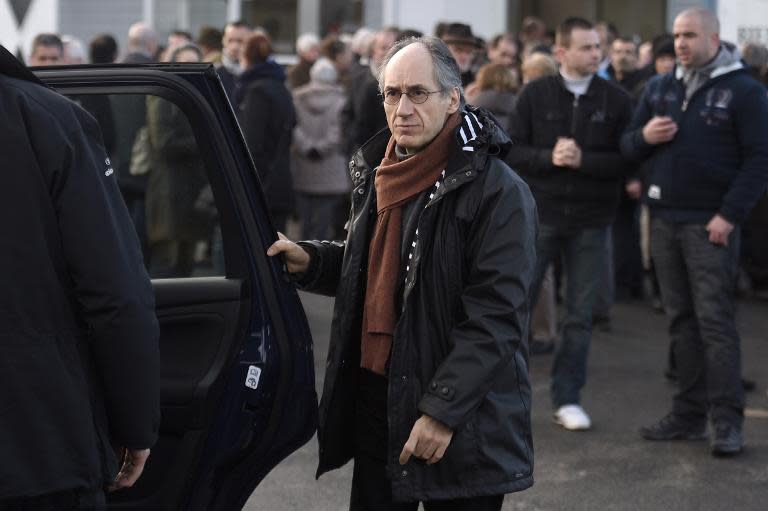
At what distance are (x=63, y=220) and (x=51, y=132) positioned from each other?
16 cm

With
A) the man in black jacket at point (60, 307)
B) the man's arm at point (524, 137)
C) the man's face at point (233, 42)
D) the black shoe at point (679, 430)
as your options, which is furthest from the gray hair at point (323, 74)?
the man in black jacket at point (60, 307)

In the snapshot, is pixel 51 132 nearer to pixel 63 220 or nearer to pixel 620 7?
pixel 63 220

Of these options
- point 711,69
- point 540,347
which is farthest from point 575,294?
point 540,347

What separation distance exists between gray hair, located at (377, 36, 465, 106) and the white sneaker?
138 inches

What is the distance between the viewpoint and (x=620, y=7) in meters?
20.7

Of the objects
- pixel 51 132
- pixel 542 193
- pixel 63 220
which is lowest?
pixel 542 193

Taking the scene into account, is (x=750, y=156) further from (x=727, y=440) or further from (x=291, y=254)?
(x=291, y=254)

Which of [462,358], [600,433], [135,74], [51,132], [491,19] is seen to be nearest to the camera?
[51,132]

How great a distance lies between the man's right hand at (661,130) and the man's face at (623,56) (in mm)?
5519

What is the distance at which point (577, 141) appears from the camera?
23.1 ft

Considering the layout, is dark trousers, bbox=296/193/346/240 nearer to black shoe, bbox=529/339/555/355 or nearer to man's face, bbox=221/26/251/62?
man's face, bbox=221/26/251/62

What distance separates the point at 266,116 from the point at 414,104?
5.66 m

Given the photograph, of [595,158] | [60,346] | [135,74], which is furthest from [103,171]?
[595,158]

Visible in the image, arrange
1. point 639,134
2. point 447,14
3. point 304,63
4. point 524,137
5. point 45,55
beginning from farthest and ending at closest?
point 447,14, point 304,63, point 45,55, point 524,137, point 639,134
